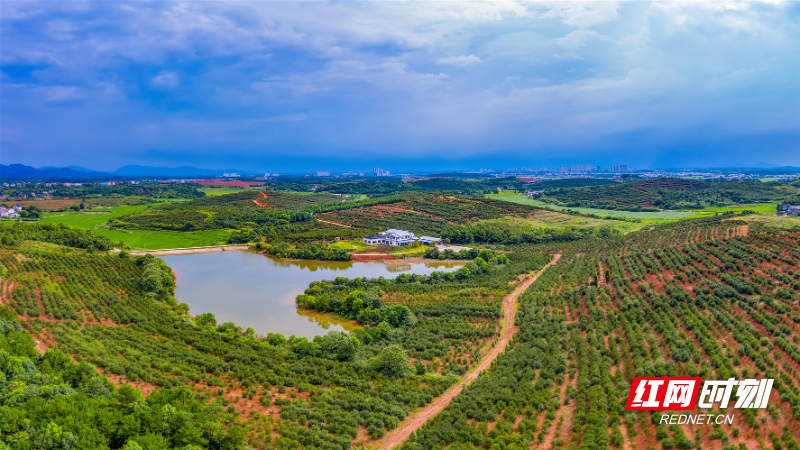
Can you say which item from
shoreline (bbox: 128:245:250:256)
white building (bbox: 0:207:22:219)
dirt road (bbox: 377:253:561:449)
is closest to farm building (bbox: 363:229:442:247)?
shoreline (bbox: 128:245:250:256)

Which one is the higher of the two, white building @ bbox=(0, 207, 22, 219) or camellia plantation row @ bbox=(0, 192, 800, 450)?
white building @ bbox=(0, 207, 22, 219)

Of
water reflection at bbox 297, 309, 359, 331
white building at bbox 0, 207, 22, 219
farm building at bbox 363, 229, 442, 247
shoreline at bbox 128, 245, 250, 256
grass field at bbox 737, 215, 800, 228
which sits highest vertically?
white building at bbox 0, 207, 22, 219

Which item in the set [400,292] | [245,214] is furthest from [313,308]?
[245,214]

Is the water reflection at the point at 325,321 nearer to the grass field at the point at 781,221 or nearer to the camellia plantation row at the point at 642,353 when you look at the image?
the camellia plantation row at the point at 642,353

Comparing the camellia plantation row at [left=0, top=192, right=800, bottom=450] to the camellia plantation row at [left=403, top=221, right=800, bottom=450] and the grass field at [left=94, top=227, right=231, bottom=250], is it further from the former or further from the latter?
the grass field at [left=94, top=227, right=231, bottom=250]

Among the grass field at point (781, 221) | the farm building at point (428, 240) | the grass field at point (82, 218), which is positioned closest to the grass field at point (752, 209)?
the grass field at point (781, 221)

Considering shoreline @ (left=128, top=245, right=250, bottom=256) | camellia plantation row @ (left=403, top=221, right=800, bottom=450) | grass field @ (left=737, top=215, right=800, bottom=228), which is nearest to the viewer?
camellia plantation row @ (left=403, top=221, right=800, bottom=450)

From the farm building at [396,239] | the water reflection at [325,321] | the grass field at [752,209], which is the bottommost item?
the water reflection at [325,321]
